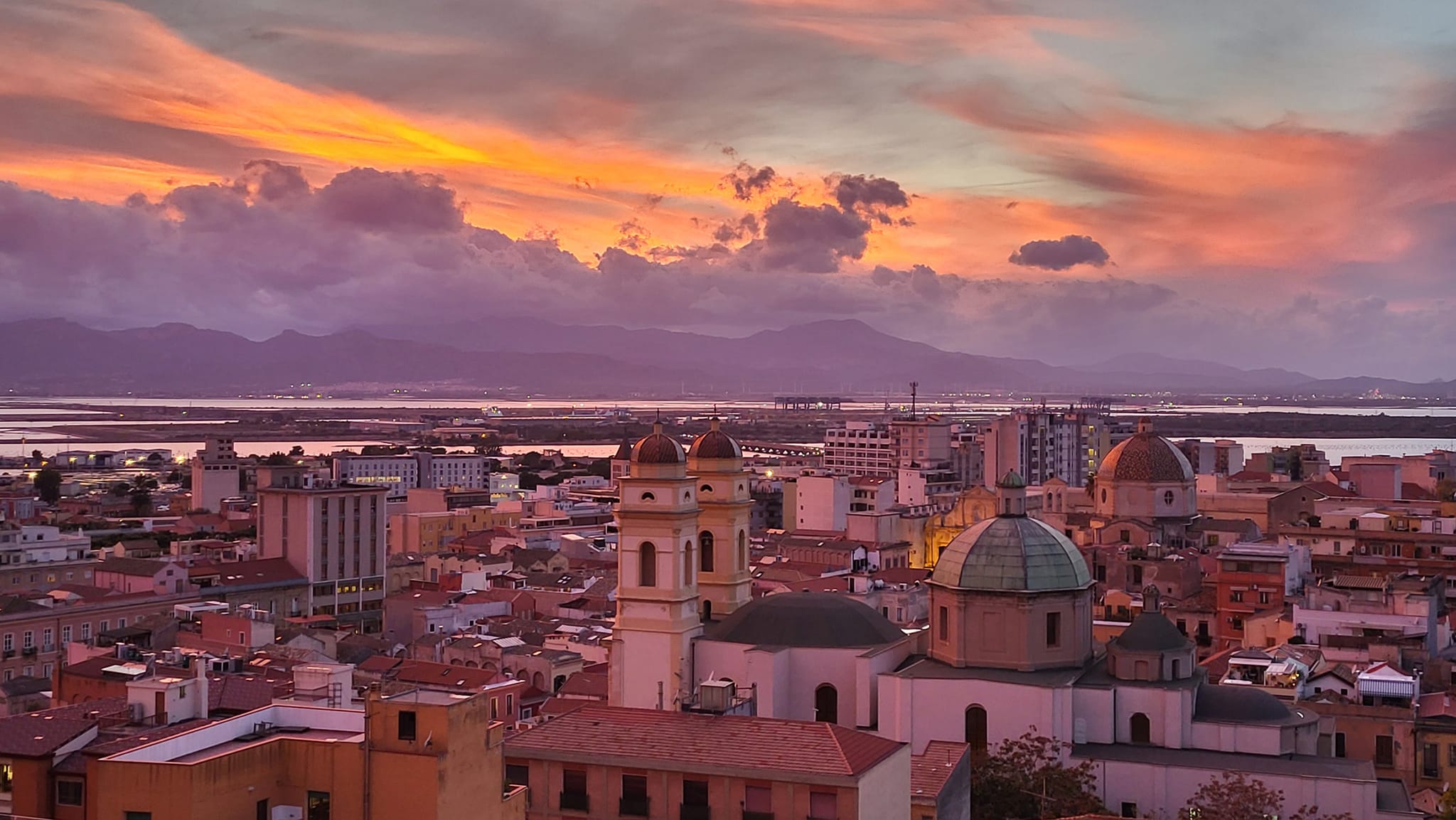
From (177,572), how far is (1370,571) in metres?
39.3

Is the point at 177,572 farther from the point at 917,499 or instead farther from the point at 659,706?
the point at 917,499

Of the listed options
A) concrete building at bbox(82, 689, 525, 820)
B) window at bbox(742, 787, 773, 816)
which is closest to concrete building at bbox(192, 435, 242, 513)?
window at bbox(742, 787, 773, 816)

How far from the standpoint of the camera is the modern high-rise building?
354ft

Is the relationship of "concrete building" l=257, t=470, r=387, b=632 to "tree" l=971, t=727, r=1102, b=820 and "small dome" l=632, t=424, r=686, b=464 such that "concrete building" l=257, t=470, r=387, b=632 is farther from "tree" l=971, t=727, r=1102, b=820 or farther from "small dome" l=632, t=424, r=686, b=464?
"tree" l=971, t=727, r=1102, b=820

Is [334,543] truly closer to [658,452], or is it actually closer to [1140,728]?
[658,452]

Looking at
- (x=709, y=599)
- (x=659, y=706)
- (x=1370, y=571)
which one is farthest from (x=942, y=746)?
(x=1370, y=571)

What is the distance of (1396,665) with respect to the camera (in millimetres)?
33344

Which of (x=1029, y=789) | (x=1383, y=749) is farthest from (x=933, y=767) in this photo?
(x=1383, y=749)

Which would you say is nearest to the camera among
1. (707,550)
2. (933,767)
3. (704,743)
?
(704,743)

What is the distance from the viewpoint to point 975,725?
89.8ft

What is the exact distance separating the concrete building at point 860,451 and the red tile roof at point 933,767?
92.8 m

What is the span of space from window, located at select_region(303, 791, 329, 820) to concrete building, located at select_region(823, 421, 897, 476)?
336ft

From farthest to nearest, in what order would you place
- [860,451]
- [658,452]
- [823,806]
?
1. [860,451]
2. [658,452]
3. [823,806]

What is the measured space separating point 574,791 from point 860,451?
10503cm
